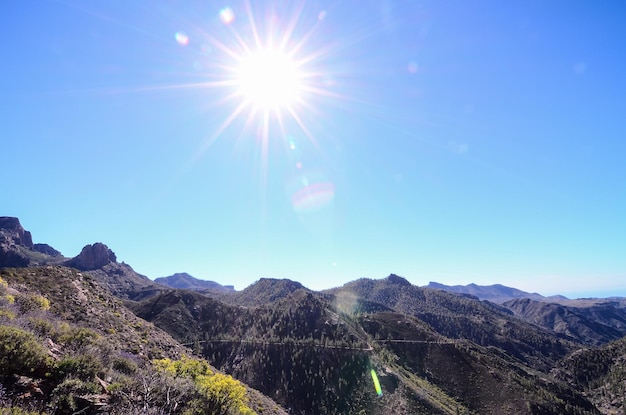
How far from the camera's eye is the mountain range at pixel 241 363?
1494 cm

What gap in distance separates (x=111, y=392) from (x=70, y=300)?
26.0 metres

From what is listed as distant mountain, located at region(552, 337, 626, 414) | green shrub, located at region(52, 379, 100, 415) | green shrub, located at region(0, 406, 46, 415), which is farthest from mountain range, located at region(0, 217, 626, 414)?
distant mountain, located at region(552, 337, 626, 414)

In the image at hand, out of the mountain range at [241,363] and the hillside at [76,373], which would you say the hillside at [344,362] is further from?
the hillside at [76,373]

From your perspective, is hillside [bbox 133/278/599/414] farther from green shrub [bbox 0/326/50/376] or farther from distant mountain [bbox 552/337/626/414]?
green shrub [bbox 0/326/50/376]

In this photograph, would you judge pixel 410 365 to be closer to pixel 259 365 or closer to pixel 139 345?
pixel 259 365

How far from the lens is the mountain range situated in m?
14.9

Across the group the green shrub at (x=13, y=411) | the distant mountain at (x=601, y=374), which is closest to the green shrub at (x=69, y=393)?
the green shrub at (x=13, y=411)

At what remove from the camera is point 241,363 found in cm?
10556

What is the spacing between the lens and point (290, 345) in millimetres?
108312

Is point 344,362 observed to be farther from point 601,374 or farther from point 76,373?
Answer: point 601,374

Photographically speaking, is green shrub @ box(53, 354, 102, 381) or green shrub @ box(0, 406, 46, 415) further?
green shrub @ box(53, 354, 102, 381)

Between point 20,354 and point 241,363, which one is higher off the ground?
point 20,354

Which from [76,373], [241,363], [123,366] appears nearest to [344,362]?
[241,363]

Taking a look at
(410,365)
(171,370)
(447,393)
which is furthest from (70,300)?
(410,365)
